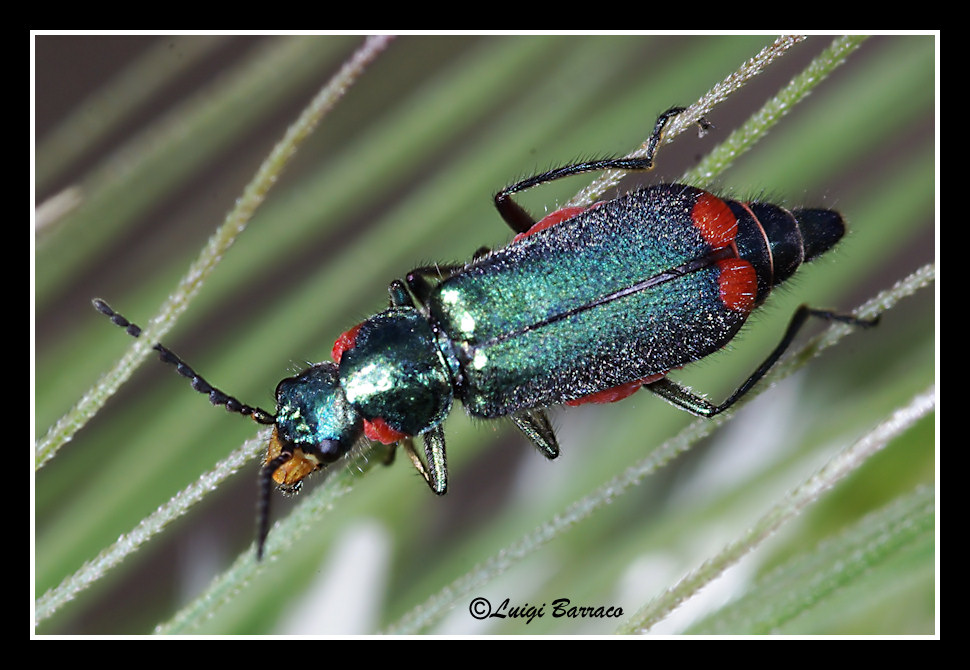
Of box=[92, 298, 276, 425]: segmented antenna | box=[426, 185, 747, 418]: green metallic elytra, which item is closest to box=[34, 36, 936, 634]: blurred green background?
box=[92, 298, 276, 425]: segmented antenna

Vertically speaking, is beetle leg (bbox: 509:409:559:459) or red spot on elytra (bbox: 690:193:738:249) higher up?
red spot on elytra (bbox: 690:193:738:249)

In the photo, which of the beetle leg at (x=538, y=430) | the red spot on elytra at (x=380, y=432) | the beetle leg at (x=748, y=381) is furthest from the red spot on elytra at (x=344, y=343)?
the beetle leg at (x=748, y=381)

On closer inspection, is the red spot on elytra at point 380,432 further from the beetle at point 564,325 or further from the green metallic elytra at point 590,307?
the green metallic elytra at point 590,307

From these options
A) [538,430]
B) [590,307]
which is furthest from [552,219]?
[538,430]

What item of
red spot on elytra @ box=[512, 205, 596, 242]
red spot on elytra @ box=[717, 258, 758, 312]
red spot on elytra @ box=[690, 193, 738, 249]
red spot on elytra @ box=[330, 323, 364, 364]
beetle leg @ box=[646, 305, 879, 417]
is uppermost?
→ red spot on elytra @ box=[330, 323, 364, 364]

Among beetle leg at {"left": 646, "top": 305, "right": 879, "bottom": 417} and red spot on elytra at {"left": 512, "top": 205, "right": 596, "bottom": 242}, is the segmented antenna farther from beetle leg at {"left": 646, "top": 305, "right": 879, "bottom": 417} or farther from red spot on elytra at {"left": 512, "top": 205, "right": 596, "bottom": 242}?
beetle leg at {"left": 646, "top": 305, "right": 879, "bottom": 417}

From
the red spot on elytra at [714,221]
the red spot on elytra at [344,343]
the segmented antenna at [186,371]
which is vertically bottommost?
the red spot on elytra at [714,221]

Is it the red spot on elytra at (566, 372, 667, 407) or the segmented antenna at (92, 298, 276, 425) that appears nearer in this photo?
the segmented antenna at (92, 298, 276, 425)

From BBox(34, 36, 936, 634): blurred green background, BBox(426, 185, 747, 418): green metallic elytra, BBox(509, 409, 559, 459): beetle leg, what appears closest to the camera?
BBox(34, 36, 936, 634): blurred green background

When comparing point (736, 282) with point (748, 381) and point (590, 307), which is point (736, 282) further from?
point (590, 307)
